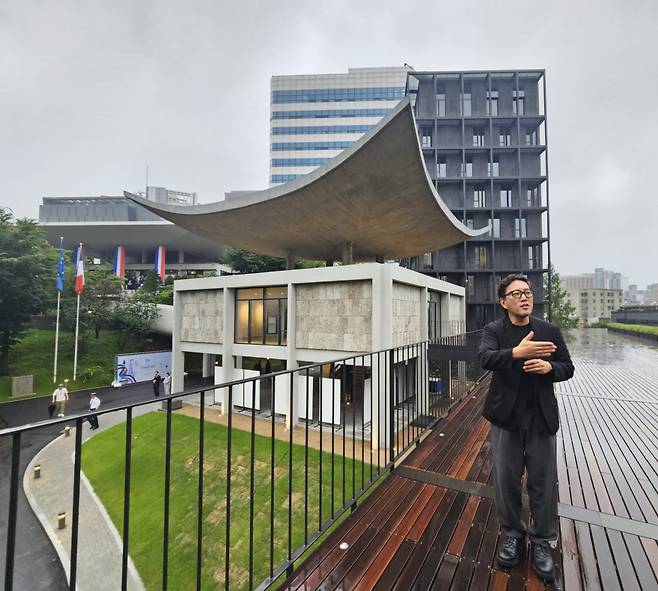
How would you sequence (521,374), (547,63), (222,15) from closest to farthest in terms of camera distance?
(521,374), (222,15), (547,63)

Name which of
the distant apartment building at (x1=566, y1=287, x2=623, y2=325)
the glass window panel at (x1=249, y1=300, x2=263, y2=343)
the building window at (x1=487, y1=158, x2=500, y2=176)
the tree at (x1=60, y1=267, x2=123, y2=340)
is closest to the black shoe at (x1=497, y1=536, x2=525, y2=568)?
the glass window panel at (x1=249, y1=300, x2=263, y2=343)

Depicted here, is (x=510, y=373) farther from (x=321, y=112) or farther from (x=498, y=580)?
(x=321, y=112)

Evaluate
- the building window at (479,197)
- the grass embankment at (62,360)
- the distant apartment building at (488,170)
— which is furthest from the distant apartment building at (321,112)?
the grass embankment at (62,360)

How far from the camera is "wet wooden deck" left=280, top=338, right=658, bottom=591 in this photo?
1866mm

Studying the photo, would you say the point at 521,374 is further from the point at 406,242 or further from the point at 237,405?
the point at 406,242

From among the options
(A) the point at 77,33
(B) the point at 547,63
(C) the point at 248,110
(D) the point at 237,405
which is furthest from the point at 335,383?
(C) the point at 248,110

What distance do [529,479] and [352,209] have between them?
11123 millimetres

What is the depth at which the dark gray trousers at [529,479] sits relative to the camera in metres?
1.87

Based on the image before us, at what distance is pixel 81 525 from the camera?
739cm

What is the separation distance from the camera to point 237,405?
13086mm

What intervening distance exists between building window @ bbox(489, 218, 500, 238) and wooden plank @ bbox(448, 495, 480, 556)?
24.8 m

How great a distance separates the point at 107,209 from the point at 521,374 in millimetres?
44778

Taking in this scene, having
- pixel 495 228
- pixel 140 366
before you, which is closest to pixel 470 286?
pixel 495 228

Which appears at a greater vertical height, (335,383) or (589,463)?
(589,463)
